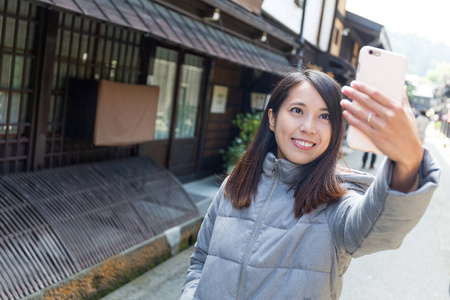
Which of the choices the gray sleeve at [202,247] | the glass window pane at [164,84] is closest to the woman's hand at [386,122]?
the gray sleeve at [202,247]

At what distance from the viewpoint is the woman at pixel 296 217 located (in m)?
1.87

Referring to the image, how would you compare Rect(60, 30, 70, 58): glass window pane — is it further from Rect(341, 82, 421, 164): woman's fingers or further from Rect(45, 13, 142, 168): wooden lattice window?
Rect(341, 82, 421, 164): woman's fingers

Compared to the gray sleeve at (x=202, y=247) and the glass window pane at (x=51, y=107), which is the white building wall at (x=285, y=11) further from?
the gray sleeve at (x=202, y=247)

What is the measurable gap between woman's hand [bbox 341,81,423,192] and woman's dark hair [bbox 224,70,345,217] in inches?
24.0

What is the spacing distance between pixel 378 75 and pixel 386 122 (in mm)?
229

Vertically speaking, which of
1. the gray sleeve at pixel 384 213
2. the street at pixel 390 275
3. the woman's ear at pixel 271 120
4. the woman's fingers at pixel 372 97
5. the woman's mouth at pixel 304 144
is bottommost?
the street at pixel 390 275

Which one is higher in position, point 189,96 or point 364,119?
point 364,119

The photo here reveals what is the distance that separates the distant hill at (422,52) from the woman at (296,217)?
182 m

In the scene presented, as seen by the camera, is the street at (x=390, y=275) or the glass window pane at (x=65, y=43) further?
the glass window pane at (x=65, y=43)

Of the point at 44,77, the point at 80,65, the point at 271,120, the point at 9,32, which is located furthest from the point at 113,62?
the point at 271,120

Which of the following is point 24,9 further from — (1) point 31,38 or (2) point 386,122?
(2) point 386,122

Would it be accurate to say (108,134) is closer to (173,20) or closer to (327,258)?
(173,20)

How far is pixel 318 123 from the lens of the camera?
204 cm

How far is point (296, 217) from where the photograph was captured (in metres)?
1.95
